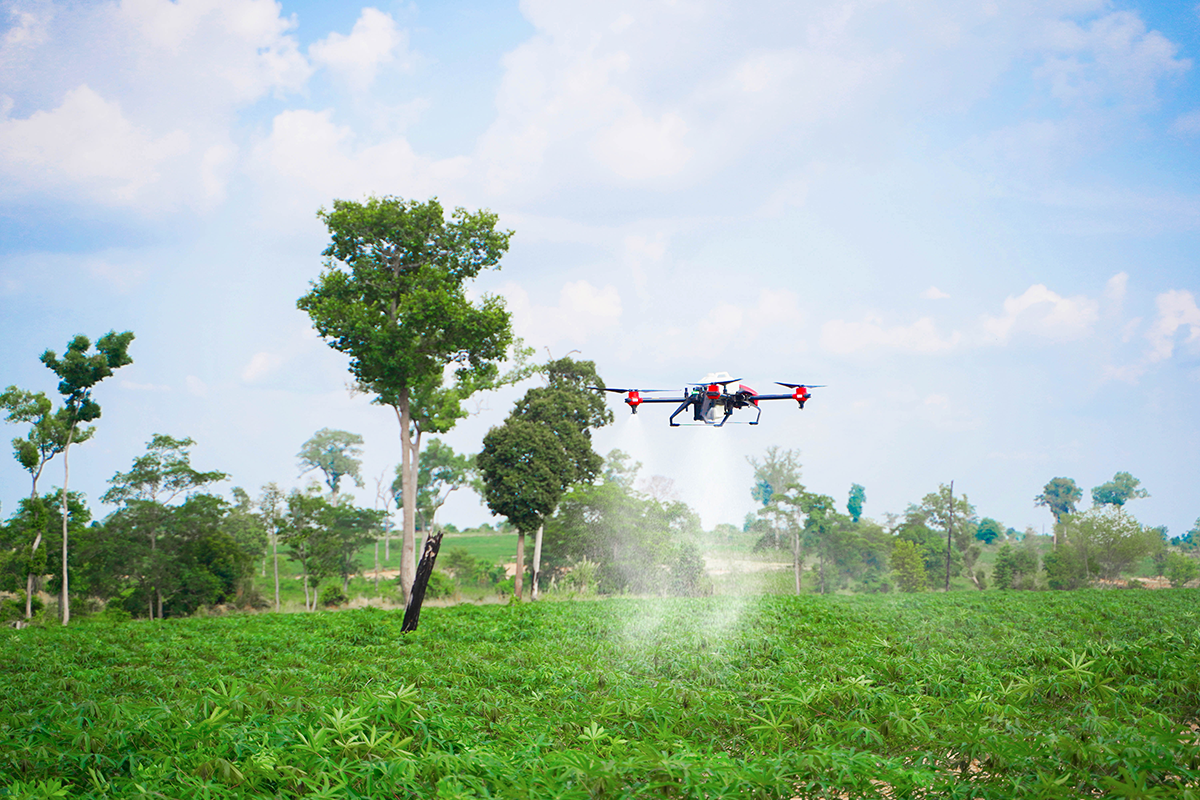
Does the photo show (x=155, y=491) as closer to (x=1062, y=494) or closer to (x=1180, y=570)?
(x=1180, y=570)

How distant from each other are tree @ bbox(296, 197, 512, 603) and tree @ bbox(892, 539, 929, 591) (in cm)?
2623

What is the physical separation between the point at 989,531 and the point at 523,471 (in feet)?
189

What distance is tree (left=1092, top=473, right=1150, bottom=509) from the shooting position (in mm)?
66500

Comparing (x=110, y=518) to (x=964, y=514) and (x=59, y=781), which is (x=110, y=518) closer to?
(x=59, y=781)

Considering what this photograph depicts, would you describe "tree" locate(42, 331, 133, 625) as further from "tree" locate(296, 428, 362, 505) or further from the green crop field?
"tree" locate(296, 428, 362, 505)

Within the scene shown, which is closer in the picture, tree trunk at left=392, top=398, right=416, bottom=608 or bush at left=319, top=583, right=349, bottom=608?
tree trunk at left=392, top=398, right=416, bottom=608

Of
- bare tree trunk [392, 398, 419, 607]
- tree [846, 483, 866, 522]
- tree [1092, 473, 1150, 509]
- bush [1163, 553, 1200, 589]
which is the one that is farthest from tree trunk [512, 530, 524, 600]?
tree [1092, 473, 1150, 509]

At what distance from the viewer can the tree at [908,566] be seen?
37281 millimetres

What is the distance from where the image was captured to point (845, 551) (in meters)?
39.9

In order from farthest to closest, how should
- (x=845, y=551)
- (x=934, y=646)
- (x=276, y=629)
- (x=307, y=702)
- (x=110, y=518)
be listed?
(x=845, y=551) → (x=110, y=518) → (x=276, y=629) → (x=934, y=646) → (x=307, y=702)

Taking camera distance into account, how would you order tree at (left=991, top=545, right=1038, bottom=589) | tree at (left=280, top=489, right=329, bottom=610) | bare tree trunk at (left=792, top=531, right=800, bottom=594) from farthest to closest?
tree at (left=991, top=545, right=1038, bottom=589) → bare tree trunk at (left=792, top=531, right=800, bottom=594) → tree at (left=280, top=489, right=329, bottom=610)

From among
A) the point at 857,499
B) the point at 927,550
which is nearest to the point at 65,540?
the point at 927,550

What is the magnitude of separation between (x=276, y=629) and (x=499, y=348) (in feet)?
35.8

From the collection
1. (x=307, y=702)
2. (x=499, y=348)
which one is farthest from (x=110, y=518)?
(x=307, y=702)
